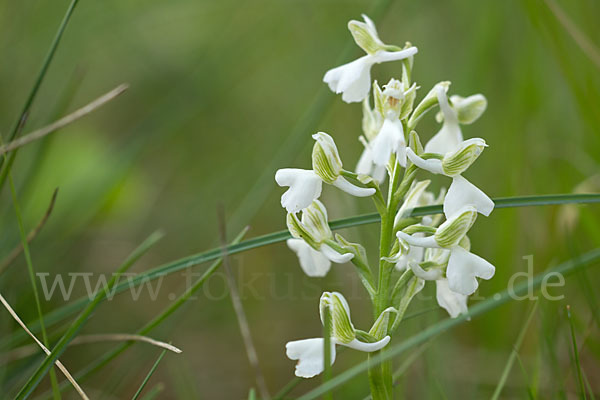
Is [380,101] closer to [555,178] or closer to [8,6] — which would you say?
[555,178]

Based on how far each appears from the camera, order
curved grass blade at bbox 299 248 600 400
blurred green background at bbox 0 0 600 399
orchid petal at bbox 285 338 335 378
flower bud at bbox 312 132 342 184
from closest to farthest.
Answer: curved grass blade at bbox 299 248 600 400
orchid petal at bbox 285 338 335 378
flower bud at bbox 312 132 342 184
blurred green background at bbox 0 0 600 399

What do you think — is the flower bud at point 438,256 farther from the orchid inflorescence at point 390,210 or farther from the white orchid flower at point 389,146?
the white orchid flower at point 389,146

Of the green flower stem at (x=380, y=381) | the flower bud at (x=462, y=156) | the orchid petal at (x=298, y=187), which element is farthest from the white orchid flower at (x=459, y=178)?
the green flower stem at (x=380, y=381)

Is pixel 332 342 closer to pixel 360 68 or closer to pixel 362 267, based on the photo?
pixel 362 267

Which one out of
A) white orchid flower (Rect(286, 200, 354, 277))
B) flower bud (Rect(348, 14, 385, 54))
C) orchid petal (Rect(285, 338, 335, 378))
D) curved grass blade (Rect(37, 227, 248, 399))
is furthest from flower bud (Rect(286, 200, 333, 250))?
flower bud (Rect(348, 14, 385, 54))

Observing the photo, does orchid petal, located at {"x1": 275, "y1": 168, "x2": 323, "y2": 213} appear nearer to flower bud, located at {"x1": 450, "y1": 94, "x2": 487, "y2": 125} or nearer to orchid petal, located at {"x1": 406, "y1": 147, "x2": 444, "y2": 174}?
orchid petal, located at {"x1": 406, "y1": 147, "x2": 444, "y2": 174}

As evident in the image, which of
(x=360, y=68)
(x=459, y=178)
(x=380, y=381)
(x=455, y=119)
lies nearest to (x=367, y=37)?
(x=360, y=68)
